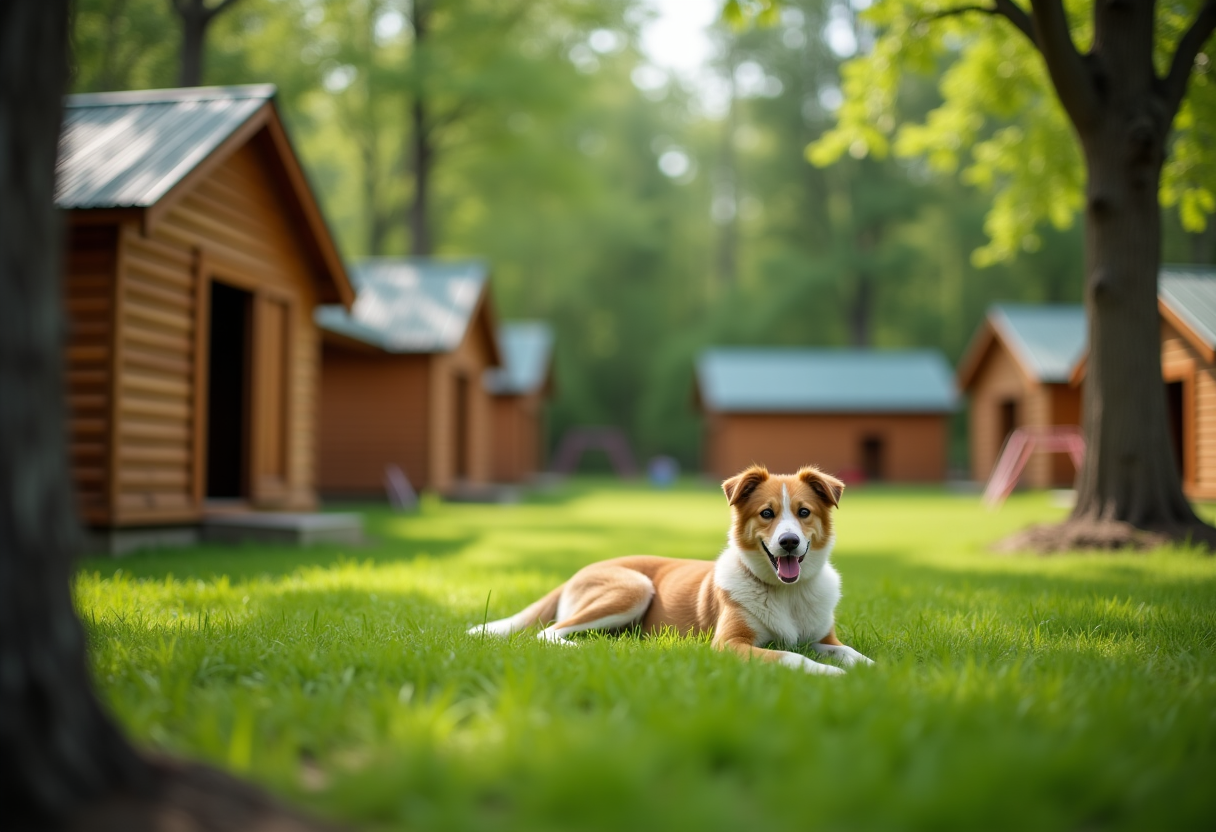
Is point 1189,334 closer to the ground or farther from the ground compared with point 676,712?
farther from the ground

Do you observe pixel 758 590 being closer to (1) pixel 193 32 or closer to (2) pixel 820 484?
(2) pixel 820 484

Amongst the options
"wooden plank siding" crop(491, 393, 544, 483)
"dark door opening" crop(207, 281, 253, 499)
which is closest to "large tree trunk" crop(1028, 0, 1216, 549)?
"dark door opening" crop(207, 281, 253, 499)

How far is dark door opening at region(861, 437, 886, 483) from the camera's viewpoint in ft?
113

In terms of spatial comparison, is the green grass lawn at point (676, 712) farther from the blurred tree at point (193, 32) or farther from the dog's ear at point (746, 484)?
the blurred tree at point (193, 32)

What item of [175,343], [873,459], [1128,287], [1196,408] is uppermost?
[1128,287]

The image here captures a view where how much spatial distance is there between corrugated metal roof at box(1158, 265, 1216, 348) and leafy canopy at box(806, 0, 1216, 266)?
350 centimetres

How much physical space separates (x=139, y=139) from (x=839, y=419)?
27830 mm

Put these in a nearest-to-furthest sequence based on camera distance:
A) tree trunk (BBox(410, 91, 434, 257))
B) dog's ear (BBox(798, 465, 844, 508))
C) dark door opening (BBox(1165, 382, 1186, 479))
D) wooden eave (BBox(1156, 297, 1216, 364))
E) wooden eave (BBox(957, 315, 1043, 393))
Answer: dog's ear (BBox(798, 465, 844, 508)) < wooden eave (BBox(1156, 297, 1216, 364)) < dark door opening (BBox(1165, 382, 1186, 479)) < wooden eave (BBox(957, 315, 1043, 393)) < tree trunk (BBox(410, 91, 434, 257))

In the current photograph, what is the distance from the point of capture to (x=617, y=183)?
167ft

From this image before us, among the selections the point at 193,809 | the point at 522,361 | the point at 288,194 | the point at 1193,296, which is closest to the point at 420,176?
the point at 522,361

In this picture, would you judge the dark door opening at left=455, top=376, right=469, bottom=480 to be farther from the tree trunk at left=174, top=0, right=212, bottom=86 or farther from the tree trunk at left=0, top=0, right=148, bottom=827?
the tree trunk at left=0, top=0, right=148, bottom=827

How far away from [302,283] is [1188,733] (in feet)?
42.9

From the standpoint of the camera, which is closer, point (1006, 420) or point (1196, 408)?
point (1196, 408)

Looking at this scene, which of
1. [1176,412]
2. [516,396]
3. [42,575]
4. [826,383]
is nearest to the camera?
[42,575]
